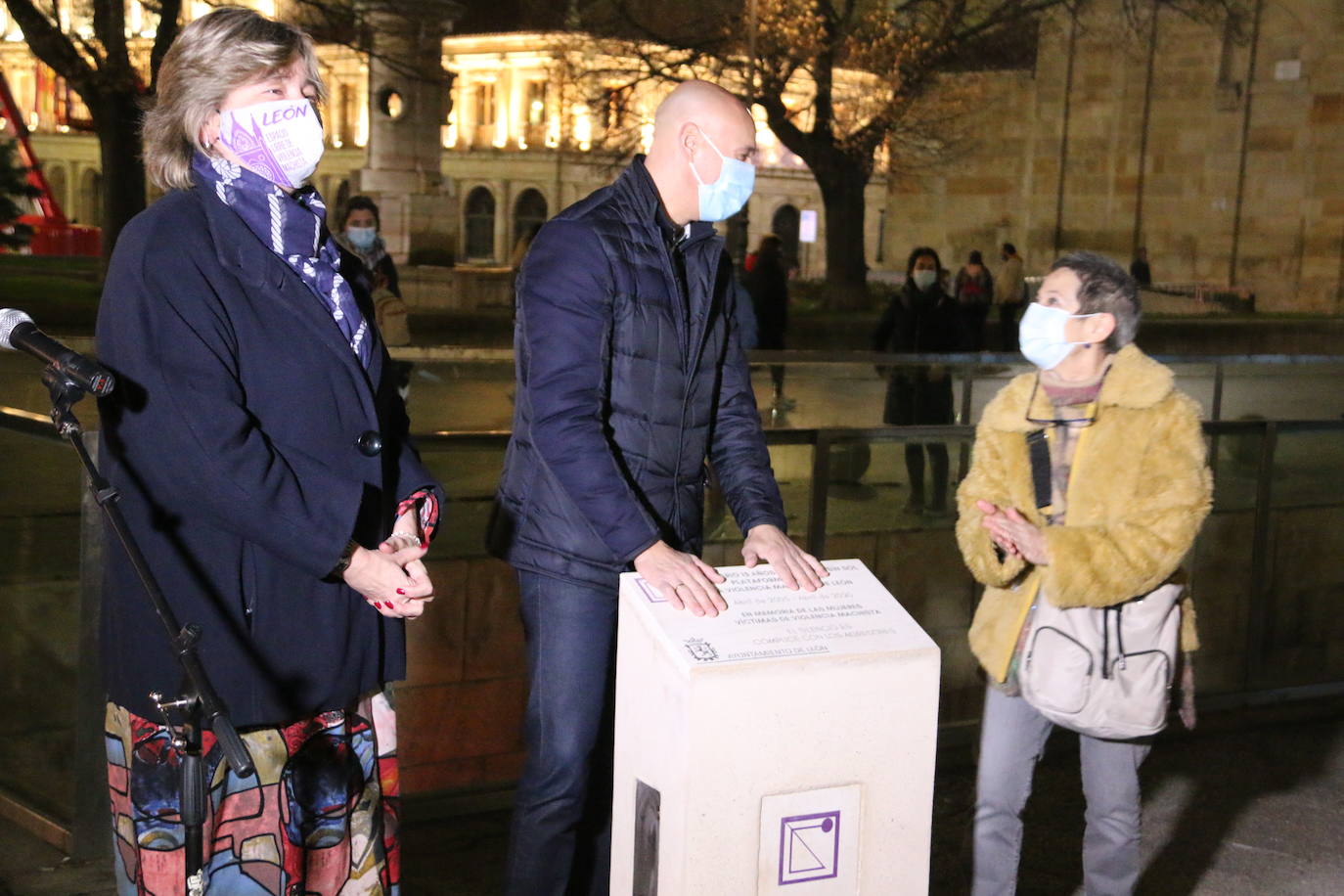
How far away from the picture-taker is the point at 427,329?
23812 mm

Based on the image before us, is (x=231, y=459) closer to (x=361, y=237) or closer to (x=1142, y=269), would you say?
(x=361, y=237)

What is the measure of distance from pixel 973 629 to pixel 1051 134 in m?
44.4

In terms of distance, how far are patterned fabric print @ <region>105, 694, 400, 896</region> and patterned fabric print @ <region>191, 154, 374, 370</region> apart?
29.0 inches

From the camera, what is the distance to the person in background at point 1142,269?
4019 cm

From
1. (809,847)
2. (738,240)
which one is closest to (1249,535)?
(809,847)

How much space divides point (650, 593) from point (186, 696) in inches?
37.9

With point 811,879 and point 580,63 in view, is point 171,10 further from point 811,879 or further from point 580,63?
point 811,879

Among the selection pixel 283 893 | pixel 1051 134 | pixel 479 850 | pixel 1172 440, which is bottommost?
pixel 479 850

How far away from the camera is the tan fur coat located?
3.82 m

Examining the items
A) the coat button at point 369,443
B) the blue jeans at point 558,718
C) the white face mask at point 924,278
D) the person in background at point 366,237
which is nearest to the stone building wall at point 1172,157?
the white face mask at point 924,278

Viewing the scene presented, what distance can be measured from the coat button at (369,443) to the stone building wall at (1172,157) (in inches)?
1394

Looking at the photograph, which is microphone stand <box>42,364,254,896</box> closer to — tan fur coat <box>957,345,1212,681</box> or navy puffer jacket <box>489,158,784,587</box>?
navy puffer jacket <box>489,158,784,587</box>

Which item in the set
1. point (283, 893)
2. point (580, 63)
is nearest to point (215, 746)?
point (283, 893)

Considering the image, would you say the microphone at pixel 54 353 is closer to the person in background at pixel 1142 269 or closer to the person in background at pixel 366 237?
the person in background at pixel 366 237
